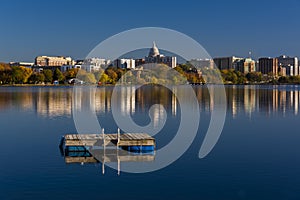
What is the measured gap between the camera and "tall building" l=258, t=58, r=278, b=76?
17361 centimetres

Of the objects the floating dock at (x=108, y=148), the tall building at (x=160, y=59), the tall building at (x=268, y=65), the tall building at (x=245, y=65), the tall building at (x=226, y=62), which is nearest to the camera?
the floating dock at (x=108, y=148)

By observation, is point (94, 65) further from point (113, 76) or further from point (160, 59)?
point (160, 59)

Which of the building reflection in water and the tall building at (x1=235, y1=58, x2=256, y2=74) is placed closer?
the building reflection in water

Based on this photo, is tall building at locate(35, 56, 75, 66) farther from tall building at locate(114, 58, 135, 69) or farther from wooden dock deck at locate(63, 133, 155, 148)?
wooden dock deck at locate(63, 133, 155, 148)

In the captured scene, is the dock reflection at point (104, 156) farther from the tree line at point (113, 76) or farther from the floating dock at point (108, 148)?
the tree line at point (113, 76)

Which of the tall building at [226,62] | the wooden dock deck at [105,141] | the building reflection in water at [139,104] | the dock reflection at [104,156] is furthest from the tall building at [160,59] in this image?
the dock reflection at [104,156]

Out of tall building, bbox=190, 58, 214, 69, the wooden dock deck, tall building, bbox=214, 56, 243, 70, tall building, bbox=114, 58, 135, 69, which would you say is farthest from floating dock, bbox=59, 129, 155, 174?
tall building, bbox=214, 56, 243, 70

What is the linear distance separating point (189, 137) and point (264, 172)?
257 inches

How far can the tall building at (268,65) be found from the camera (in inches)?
6835

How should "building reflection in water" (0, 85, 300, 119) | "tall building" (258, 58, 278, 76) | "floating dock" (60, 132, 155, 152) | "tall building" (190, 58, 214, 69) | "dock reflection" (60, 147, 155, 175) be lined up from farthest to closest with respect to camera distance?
1. "tall building" (258, 58, 278, 76)
2. "tall building" (190, 58, 214, 69)
3. "building reflection in water" (0, 85, 300, 119)
4. "floating dock" (60, 132, 155, 152)
5. "dock reflection" (60, 147, 155, 175)

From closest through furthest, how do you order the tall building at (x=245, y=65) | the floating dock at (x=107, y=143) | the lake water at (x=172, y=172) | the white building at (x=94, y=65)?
the lake water at (x=172, y=172)
the floating dock at (x=107, y=143)
the white building at (x=94, y=65)
the tall building at (x=245, y=65)

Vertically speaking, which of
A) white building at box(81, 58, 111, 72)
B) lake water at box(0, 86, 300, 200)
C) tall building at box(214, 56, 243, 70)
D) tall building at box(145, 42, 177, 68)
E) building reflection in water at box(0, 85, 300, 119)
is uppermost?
tall building at box(214, 56, 243, 70)

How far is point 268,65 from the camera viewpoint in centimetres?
17475

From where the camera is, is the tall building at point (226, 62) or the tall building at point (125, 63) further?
the tall building at point (226, 62)
